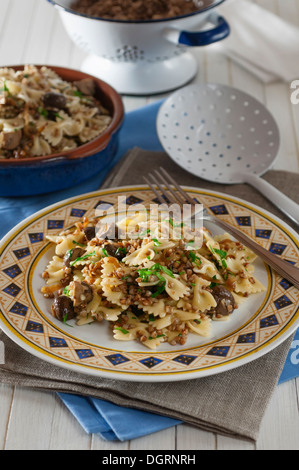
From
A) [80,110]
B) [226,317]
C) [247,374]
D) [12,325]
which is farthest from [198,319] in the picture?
[80,110]

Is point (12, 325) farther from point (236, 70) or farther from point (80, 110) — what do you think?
point (236, 70)

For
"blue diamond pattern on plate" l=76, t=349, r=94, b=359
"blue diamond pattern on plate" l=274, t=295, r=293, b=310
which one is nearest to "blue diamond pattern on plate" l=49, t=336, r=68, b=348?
"blue diamond pattern on plate" l=76, t=349, r=94, b=359

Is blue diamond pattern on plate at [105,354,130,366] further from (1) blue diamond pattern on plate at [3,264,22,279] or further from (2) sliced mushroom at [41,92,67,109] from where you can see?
(2) sliced mushroom at [41,92,67,109]

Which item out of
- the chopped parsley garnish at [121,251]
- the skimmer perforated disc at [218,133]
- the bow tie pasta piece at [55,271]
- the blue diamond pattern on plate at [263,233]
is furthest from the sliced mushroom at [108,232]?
the skimmer perforated disc at [218,133]

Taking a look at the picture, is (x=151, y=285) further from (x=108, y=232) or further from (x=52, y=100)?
(x=52, y=100)

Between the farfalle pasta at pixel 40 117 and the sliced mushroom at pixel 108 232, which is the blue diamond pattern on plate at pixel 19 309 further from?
the farfalle pasta at pixel 40 117

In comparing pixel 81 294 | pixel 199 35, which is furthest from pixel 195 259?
pixel 199 35
